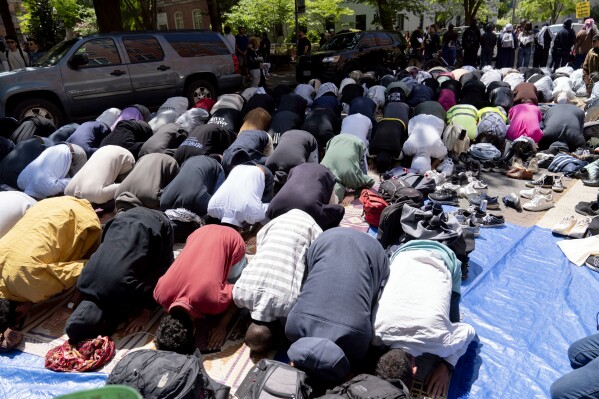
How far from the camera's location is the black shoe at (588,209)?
16.0ft

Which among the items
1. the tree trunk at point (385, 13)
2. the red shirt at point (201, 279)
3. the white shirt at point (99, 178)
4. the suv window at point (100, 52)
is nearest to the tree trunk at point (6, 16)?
the suv window at point (100, 52)

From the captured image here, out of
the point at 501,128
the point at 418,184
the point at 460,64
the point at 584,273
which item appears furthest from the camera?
the point at 460,64

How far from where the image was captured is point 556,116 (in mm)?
6980

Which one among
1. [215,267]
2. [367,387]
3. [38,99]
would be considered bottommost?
[367,387]

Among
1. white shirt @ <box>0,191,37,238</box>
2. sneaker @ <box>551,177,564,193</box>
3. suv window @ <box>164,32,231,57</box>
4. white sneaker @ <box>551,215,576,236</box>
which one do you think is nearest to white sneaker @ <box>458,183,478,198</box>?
sneaker @ <box>551,177,564,193</box>

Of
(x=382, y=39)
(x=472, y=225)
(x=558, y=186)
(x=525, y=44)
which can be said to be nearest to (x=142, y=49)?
(x=472, y=225)

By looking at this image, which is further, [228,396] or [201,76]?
[201,76]

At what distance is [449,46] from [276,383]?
48.7 feet

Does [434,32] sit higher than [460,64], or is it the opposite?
[434,32]

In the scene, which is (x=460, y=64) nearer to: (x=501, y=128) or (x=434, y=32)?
(x=434, y=32)

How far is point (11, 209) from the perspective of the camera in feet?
13.8

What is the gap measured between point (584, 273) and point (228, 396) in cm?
328

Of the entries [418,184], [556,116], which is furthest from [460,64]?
[418,184]

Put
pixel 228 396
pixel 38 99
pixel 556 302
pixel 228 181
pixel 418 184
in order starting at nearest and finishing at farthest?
1. pixel 228 396
2. pixel 556 302
3. pixel 228 181
4. pixel 418 184
5. pixel 38 99
